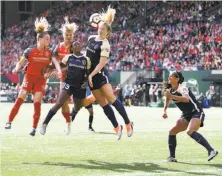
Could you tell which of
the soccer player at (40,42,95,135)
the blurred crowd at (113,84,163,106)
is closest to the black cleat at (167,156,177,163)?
the soccer player at (40,42,95,135)

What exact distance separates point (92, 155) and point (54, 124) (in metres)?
7.65

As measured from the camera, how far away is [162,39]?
1550 inches

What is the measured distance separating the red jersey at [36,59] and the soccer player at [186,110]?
2540 mm

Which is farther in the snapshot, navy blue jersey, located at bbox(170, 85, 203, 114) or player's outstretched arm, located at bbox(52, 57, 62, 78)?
player's outstretched arm, located at bbox(52, 57, 62, 78)

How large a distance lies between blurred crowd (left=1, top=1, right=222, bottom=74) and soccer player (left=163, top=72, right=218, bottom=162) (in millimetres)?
25016

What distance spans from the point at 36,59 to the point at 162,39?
29.2 meters

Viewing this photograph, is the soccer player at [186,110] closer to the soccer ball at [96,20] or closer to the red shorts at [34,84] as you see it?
the soccer ball at [96,20]

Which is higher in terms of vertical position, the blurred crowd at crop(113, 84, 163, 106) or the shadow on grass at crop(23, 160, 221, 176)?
the blurred crowd at crop(113, 84, 163, 106)

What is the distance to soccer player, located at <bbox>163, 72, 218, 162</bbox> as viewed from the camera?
29.8 feet

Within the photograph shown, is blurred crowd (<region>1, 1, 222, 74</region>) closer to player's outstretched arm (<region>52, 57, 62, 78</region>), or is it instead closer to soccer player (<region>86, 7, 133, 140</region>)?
soccer player (<region>86, 7, 133, 140</region>)

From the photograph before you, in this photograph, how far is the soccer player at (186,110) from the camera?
9.08 metres

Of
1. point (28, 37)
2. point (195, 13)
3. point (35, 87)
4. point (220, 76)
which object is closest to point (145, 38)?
point (195, 13)

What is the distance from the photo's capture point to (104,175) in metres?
7.89

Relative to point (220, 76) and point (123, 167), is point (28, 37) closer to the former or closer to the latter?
point (220, 76)
